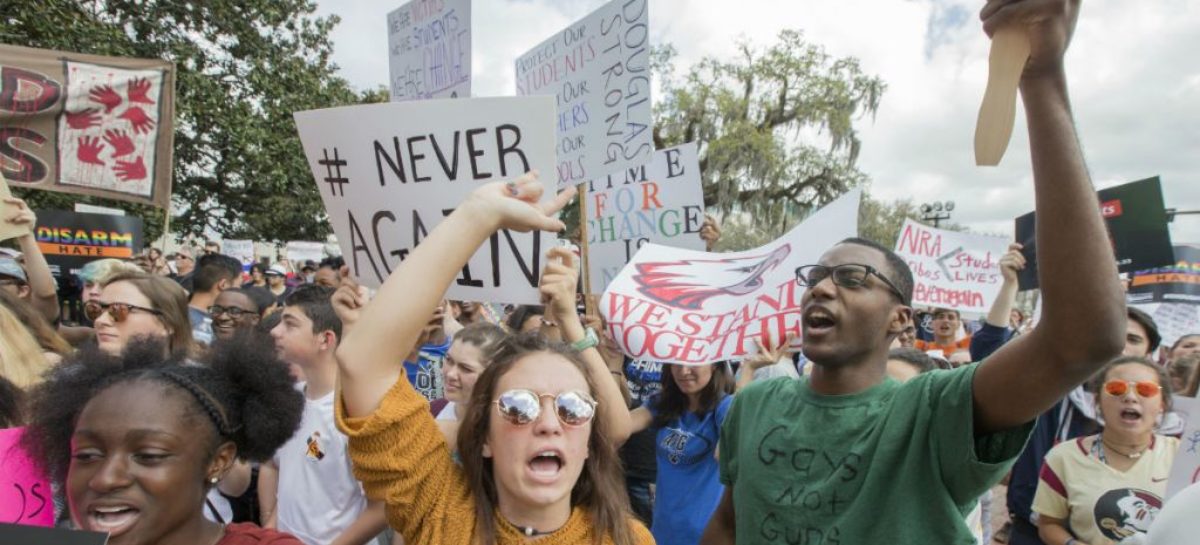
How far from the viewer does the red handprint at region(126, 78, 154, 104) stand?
5.83 meters

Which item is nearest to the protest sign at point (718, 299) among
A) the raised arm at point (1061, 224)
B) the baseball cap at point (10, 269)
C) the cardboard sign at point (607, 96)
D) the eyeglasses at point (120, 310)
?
the cardboard sign at point (607, 96)

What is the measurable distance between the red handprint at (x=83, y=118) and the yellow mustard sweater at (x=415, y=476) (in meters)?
5.11

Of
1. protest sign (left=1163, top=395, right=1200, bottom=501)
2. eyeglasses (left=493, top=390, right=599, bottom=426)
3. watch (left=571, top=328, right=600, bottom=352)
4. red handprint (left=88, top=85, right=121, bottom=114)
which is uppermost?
red handprint (left=88, top=85, right=121, bottom=114)

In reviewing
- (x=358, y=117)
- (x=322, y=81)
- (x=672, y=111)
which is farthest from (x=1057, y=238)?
(x=672, y=111)

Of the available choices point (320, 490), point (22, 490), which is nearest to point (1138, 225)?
point (320, 490)

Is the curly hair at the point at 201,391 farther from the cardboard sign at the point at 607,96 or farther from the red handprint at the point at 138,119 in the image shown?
the red handprint at the point at 138,119

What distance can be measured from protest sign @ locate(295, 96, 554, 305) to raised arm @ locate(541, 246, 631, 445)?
88 mm

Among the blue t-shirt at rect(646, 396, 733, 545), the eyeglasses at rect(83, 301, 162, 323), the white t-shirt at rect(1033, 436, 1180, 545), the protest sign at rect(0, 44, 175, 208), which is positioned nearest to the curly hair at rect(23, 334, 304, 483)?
the eyeglasses at rect(83, 301, 162, 323)

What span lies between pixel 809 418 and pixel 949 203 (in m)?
15.3

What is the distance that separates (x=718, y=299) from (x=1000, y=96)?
2.20 metres

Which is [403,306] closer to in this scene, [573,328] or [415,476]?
[415,476]

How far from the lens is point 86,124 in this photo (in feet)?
18.5

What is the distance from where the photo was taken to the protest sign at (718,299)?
3266mm

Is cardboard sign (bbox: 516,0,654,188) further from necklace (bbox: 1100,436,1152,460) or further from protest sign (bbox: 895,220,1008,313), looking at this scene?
protest sign (bbox: 895,220,1008,313)
